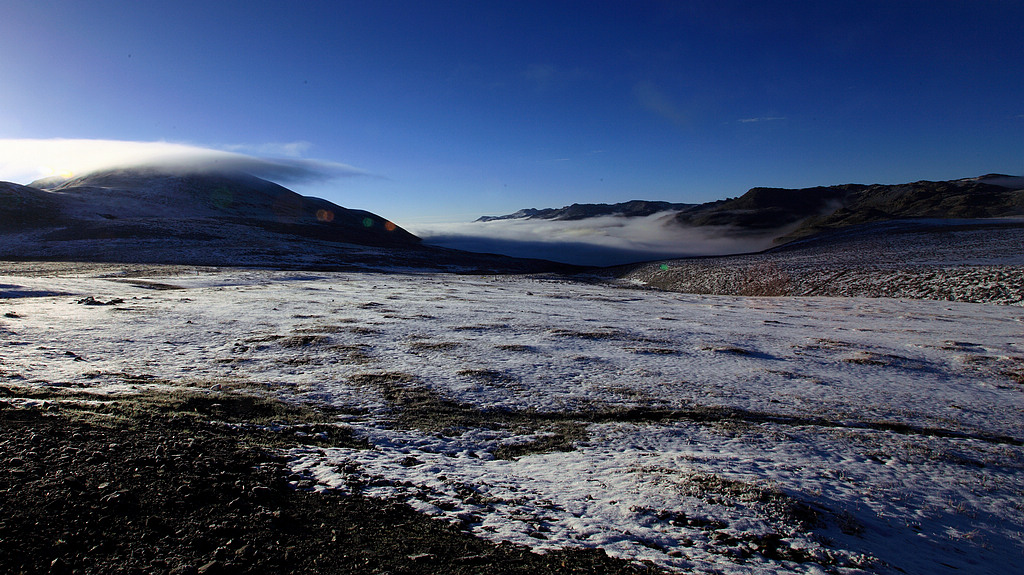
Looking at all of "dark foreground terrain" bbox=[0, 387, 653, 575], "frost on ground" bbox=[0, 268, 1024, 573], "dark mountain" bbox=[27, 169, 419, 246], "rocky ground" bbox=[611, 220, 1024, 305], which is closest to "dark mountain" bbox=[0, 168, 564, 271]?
"dark mountain" bbox=[27, 169, 419, 246]

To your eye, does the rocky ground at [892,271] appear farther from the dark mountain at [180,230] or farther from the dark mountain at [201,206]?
the dark mountain at [201,206]

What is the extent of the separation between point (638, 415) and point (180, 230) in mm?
88337

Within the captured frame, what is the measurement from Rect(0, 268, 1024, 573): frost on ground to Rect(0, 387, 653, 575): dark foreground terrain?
1.38 feet

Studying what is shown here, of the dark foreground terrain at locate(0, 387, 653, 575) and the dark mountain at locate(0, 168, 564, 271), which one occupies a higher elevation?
the dark mountain at locate(0, 168, 564, 271)

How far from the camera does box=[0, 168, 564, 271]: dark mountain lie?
60.7m

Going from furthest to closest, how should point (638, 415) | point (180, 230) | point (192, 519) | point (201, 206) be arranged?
point (201, 206) → point (180, 230) → point (638, 415) → point (192, 519)

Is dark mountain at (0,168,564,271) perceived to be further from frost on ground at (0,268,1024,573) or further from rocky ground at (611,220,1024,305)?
frost on ground at (0,268,1024,573)

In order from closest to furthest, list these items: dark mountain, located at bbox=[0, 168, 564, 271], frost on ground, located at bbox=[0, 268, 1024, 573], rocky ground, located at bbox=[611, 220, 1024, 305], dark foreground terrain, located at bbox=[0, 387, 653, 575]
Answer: dark foreground terrain, located at bbox=[0, 387, 653, 575] → frost on ground, located at bbox=[0, 268, 1024, 573] → rocky ground, located at bbox=[611, 220, 1024, 305] → dark mountain, located at bbox=[0, 168, 564, 271]

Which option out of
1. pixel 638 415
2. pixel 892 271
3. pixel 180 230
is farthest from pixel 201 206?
pixel 638 415

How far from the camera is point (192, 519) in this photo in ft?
16.1

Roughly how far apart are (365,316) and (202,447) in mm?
14064

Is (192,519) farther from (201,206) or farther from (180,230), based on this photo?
(201,206)

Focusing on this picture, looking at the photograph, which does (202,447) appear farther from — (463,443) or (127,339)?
(127,339)

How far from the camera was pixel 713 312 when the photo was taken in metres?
27.5
